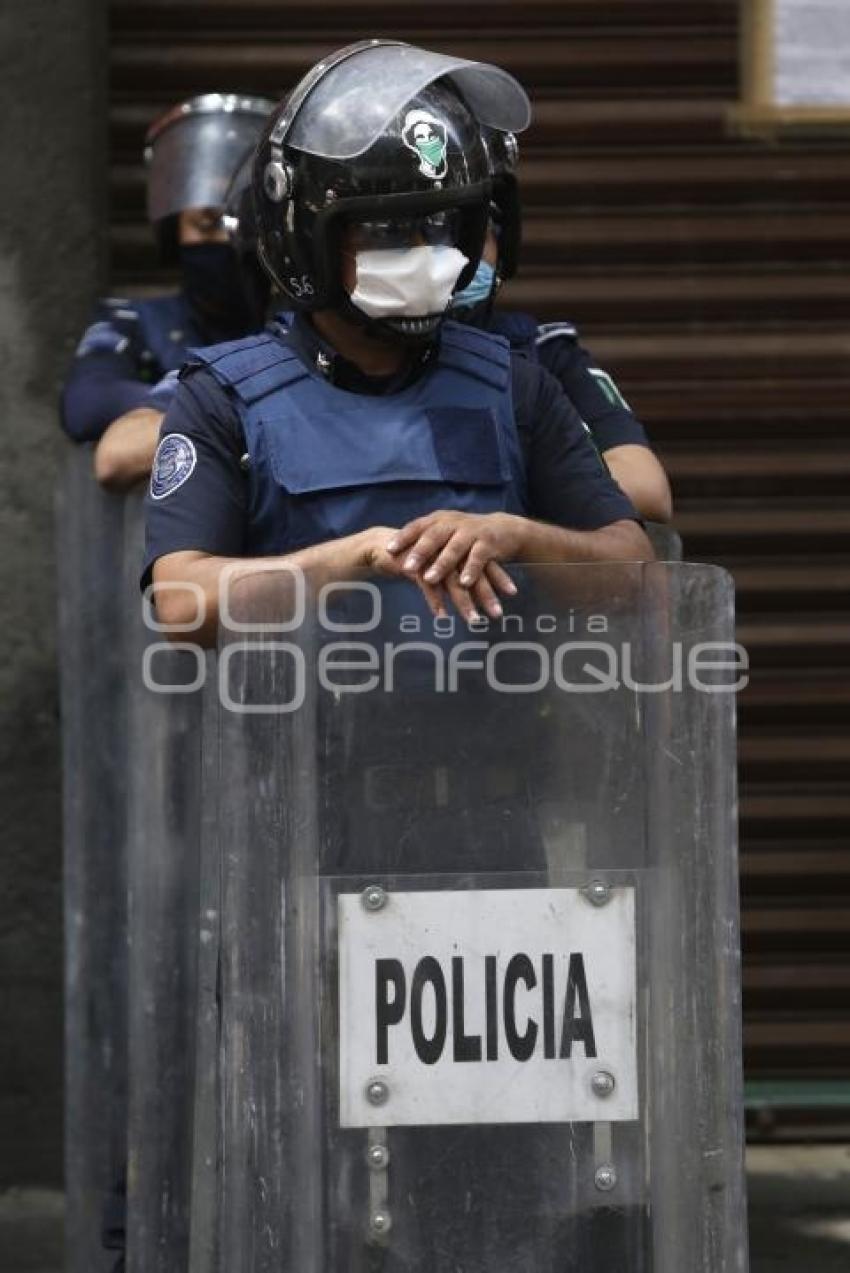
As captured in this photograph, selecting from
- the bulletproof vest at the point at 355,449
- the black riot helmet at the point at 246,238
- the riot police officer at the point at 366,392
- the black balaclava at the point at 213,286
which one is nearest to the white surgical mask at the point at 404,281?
the riot police officer at the point at 366,392

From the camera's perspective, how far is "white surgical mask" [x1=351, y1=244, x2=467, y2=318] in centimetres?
316

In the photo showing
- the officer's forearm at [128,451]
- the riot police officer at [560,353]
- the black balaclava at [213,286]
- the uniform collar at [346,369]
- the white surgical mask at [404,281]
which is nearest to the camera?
the white surgical mask at [404,281]

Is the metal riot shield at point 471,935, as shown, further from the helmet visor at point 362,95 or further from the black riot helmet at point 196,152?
the black riot helmet at point 196,152

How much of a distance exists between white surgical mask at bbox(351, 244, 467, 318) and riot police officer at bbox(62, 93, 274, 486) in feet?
4.80

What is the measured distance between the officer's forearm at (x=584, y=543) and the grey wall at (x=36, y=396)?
2244 millimetres

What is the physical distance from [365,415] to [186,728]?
970mm

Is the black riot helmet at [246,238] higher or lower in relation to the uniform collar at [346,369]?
higher

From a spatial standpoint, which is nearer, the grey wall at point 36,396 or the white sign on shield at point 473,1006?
the white sign on shield at point 473,1006

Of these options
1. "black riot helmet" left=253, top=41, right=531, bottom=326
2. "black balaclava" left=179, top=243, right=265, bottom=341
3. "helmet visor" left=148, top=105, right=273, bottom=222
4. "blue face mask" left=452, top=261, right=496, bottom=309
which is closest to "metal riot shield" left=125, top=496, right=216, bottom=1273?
"blue face mask" left=452, top=261, right=496, bottom=309

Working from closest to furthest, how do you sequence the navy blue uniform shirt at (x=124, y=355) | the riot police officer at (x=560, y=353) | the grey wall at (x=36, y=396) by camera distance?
the riot police officer at (x=560, y=353)
the navy blue uniform shirt at (x=124, y=355)
the grey wall at (x=36, y=396)

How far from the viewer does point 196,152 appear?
4.86 metres

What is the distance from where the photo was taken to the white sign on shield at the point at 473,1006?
114 inches

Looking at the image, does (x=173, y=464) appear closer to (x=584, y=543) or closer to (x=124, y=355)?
(x=584, y=543)

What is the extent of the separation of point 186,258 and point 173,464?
5.78 ft
